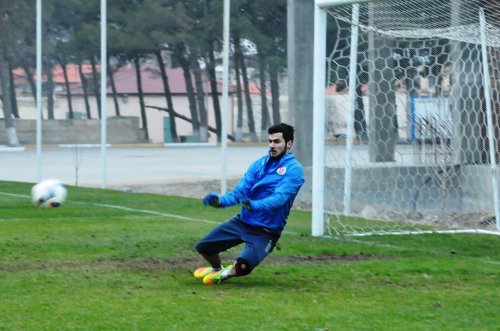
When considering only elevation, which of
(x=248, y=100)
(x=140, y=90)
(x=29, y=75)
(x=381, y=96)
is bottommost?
(x=381, y=96)

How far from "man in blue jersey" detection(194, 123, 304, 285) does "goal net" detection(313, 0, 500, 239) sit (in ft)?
16.3

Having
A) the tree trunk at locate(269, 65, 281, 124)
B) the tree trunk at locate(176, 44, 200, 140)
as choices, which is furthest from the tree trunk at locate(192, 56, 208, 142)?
the tree trunk at locate(269, 65, 281, 124)

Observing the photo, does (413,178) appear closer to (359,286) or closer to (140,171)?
(359,286)

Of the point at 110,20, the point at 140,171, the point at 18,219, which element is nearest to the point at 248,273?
the point at 18,219

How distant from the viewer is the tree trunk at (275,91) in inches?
1876

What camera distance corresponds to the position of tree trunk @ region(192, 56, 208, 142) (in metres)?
53.7

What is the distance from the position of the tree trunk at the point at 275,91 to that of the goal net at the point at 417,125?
2832 cm

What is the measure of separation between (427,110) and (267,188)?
918cm

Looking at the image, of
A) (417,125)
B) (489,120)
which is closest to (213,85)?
(417,125)

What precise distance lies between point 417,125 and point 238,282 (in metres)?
9.17

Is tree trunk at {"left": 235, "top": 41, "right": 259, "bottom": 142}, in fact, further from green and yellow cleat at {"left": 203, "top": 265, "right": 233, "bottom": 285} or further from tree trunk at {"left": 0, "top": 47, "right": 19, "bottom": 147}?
green and yellow cleat at {"left": 203, "top": 265, "right": 233, "bottom": 285}

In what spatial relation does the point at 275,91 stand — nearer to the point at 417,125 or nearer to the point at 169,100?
the point at 169,100

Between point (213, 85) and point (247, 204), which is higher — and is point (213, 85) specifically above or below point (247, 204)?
above

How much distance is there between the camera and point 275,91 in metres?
49.7
